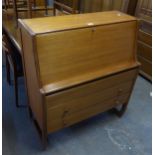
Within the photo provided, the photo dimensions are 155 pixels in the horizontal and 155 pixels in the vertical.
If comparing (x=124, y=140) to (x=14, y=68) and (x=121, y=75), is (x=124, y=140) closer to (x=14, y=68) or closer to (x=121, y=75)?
(x=121, y=75)

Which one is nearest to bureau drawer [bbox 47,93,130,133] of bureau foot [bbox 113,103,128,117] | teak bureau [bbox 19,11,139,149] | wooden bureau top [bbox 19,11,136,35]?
teak bureau [bbox 19,11,139,149]

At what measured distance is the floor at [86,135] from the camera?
5.49 feet

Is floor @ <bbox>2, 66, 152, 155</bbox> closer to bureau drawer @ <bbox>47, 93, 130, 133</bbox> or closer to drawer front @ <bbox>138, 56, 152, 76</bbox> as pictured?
bureau drawer @ <bbox>47, 93, 130, 133</bbox>

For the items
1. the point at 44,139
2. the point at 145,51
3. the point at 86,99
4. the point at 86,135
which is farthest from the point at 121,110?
the point at 145,51

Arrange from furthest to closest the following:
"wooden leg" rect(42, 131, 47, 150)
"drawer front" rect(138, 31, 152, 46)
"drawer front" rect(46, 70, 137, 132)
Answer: "drawer front" rect(138, 31, 152, 46) → "wooden leg" rect(42, 131, 47, 150) → "drawer front" rect(46, 70, 137, 132)

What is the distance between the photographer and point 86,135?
71.6 inches

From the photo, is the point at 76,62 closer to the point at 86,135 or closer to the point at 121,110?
the point at 86,135

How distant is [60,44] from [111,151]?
3.36 ft

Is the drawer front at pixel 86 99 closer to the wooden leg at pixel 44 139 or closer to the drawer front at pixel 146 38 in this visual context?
the wooden leg at pixel 44 139

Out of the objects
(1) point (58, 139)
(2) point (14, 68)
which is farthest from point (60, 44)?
(1) point (58, 139)

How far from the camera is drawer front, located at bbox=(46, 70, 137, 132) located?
55.4 inches

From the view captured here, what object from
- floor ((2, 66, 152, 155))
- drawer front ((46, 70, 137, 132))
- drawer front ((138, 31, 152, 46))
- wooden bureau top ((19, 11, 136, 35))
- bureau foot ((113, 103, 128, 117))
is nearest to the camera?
wooden bureau top ((19, 11, 136, 35))

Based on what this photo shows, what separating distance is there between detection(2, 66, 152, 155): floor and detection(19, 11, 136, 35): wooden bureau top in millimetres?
978

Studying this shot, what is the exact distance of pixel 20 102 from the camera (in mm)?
2113
